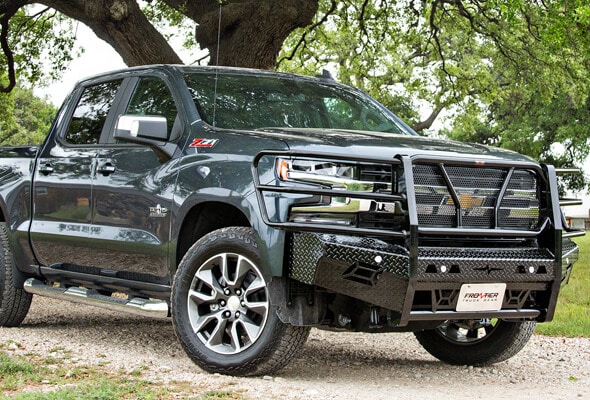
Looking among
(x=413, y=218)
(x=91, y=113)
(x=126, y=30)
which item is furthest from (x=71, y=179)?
(x=126, y=30)

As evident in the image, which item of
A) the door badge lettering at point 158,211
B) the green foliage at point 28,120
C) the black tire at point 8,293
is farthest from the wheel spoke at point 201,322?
the green foliage at point 28,120

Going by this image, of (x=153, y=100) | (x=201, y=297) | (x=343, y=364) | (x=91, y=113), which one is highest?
(x=153, y=100)

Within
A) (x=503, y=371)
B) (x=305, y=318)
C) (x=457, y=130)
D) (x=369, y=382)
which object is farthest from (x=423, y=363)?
(x=457, y=130)

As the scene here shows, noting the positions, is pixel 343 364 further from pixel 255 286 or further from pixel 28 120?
pixel 28 120

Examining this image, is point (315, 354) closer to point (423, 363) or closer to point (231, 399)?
point (423, 363)

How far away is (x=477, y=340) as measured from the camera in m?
6.95

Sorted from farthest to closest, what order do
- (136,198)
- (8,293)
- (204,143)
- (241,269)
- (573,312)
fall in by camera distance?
(573,312) < (8,293) < (136,198) < (204,143) < (241,269)

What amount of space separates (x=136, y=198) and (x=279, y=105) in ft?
3.86

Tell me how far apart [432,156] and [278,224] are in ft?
3.06

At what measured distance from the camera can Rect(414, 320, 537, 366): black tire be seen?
22.2 ft

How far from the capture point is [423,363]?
7152mm

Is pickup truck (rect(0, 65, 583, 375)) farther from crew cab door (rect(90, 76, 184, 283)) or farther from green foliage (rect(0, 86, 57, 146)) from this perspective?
green foliage (rect(0, 86, 57, 146))

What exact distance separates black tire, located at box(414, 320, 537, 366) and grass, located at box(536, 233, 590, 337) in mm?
2256

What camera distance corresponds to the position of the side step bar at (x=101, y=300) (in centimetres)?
632
